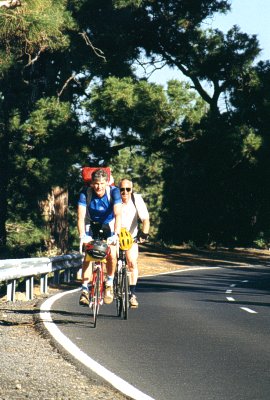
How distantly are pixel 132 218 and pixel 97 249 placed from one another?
1.59m

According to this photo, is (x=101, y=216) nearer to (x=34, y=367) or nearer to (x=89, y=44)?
(x=34, y=367)

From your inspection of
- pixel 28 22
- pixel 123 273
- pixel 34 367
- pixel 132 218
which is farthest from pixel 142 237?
pixel 28 22

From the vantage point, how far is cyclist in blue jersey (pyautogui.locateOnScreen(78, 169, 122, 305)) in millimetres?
12742

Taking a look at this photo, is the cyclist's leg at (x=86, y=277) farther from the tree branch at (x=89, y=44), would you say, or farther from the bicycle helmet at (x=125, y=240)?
the tree branch at (x=89, y=44)

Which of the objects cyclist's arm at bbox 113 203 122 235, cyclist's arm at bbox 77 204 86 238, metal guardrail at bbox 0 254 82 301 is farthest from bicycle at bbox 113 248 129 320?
metal guardrail at bbox 0 254 82 301

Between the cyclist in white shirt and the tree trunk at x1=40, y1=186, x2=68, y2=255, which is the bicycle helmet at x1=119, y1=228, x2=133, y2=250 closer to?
the cyclist in white shirt

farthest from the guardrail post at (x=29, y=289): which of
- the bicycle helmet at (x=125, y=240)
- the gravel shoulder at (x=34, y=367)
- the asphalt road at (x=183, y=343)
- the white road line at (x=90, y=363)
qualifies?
the bicycle helmet at (x=125, y=240)

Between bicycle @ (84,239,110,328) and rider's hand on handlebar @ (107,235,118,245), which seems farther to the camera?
rider's hand on handlebar @ (107,235,118,245)

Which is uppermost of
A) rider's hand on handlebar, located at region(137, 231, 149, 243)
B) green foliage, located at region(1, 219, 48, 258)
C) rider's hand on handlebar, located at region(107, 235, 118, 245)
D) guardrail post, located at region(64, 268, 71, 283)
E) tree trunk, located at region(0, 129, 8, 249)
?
tree trunk, located at region(0, 129, 8, 249)

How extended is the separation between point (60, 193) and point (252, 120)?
8805 mm

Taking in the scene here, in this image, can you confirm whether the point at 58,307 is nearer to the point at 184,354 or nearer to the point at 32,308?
the point at 32,308

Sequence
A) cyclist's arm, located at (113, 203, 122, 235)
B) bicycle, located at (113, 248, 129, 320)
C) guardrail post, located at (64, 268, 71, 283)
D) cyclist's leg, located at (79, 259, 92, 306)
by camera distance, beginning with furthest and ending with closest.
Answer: guardrail post, located at (64, 268, 71, 283) → bicycle, located at (113, 248, 129, 320) → cyclist's leg, located at (79, 259, 92, 306) → cyclist's arm, located at (113, 203, 122, 235)

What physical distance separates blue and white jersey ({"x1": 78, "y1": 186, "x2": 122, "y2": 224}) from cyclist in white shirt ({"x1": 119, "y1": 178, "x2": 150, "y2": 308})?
1.01 meters

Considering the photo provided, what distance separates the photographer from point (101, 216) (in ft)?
42.8
